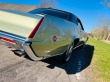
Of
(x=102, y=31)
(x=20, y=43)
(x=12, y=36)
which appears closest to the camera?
(x=20, y=43)

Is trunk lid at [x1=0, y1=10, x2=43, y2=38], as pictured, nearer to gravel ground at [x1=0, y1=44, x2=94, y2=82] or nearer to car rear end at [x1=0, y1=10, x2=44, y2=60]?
car rear end at [x1=0, y1=10, x2=44, y2=60]

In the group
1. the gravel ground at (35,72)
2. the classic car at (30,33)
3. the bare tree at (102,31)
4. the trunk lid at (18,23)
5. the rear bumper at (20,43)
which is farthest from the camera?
the bare tree at (102,31)

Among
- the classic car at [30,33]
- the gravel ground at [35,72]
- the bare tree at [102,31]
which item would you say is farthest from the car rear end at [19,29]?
the bare tree at [102,31]

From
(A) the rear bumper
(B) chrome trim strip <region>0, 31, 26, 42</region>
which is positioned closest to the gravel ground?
(A) the rear bumper

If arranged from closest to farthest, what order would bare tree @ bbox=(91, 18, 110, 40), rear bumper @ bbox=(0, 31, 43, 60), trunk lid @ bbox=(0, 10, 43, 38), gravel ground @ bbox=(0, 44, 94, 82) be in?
rear bumper @ bbox=(0, 31, 43, 60) < trunk lid @ bbox=(0, 10, 43, 38) < gravel ground @ bbox=(0, 44, 94, 82) < bare tree @ bbox=(91, 18, 110, 40)

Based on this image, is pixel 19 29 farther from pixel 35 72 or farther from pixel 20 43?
pixel 35 72

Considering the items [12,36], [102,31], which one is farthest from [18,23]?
[102,31]

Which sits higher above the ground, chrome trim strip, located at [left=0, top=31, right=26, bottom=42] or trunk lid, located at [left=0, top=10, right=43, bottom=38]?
trunk lid, located at [left=0, top=10, right=43, bottom=38]

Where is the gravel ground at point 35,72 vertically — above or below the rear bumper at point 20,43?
below

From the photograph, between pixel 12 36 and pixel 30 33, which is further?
pixel 12 36

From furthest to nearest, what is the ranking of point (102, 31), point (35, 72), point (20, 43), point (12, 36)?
1. point (102, 31)
2. point (35, 72)
3. point (12, 36)
4. point (20, 43)

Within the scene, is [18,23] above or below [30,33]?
above

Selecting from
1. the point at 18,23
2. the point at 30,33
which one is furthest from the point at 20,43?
the point at 18,23

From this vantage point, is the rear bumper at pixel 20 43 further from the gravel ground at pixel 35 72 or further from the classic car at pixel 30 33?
the gravel ground at pixel 35 72
